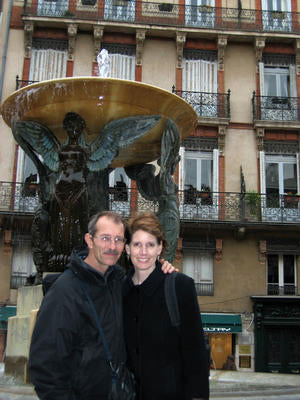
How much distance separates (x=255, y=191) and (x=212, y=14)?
6.90 metres

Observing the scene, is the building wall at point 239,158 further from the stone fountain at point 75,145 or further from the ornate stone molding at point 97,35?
the stone fountain at point 75,145

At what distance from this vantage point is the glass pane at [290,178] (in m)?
16.3

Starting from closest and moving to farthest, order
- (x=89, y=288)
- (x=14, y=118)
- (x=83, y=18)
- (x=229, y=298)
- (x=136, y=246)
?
(x=89, y=288) < (x=136, y=246) < (x=14, y=118) < (x=229, y=298) < (x=83, y=18)

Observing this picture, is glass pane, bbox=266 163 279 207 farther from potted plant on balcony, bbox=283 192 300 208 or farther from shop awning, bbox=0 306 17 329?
shop awning, bbox=0 306 17 329

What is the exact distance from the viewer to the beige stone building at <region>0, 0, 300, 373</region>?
1476 centimetres

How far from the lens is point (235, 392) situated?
458 centimetres

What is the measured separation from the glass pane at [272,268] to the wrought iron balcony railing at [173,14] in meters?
8.20

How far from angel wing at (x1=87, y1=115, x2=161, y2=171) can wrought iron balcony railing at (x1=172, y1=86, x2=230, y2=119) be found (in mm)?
12036

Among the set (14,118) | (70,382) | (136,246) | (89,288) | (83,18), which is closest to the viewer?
(70,382)

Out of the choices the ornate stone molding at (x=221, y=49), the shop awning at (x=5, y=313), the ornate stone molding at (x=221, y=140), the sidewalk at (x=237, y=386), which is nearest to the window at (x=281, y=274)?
the ornate stone molding at (x=221, y=140)

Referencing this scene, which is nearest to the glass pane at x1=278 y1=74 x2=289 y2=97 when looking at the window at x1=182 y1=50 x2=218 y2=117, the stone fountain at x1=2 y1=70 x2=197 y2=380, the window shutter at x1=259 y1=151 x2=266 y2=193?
the window at x1=182 y1=50 x2=218 y2=117

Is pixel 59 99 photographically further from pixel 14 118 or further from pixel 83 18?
pixel 83 18

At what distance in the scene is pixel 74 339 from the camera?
182 cm

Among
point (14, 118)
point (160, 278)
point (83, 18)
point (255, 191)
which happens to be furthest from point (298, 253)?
point (160, 278)
